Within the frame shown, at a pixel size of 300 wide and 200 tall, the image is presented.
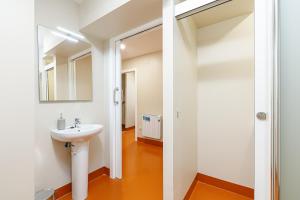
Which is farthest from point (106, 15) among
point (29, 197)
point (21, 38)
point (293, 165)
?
point (293, 165)

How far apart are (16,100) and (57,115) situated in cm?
67

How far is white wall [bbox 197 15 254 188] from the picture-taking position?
5.50ft

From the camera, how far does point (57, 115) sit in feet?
5.49

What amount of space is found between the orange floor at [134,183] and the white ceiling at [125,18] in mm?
2009

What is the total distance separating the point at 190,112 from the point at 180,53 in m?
0.69

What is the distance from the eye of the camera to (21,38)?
106 centimetres

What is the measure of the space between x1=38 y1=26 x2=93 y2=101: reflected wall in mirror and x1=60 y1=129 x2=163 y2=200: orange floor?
3.83ft

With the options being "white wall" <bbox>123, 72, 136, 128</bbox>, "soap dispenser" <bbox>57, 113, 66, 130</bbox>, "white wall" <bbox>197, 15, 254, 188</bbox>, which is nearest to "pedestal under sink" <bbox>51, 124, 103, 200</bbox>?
"soap dispenser" <bbox>57, 113, 66, 130</bbox>

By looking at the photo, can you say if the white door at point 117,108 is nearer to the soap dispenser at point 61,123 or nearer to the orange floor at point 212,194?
the soap dispenser at point 61,123

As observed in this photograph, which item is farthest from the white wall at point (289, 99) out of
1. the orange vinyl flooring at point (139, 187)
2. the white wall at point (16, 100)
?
the white wall at point (16, 100)

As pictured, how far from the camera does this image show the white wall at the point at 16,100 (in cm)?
98

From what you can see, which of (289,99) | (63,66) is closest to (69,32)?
(63,66)

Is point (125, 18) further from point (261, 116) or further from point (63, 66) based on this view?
point (261, 116)

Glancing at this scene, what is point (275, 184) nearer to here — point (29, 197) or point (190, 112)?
point (190, 112)
